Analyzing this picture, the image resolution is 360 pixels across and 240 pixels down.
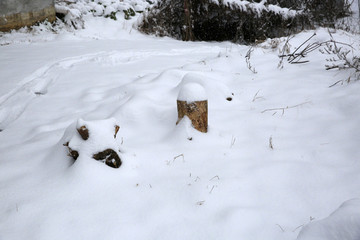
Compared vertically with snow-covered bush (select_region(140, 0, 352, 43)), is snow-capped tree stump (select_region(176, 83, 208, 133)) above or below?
below

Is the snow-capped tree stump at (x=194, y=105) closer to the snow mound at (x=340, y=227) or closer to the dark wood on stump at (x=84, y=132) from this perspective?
the dark wood on stump at (x=84, y=132)

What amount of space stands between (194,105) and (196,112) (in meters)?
0.06

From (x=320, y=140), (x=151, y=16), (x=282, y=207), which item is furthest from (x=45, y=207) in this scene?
(x=151, y=16)

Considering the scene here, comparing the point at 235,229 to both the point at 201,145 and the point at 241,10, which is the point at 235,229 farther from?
the point at 241,10

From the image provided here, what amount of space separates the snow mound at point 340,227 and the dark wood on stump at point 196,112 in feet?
4.14

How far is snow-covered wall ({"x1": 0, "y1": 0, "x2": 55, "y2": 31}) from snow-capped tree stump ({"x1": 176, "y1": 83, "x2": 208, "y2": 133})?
6083 millimetres

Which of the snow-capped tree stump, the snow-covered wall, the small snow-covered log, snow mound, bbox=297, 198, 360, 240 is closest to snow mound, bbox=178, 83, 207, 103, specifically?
the snow-capped tree stump

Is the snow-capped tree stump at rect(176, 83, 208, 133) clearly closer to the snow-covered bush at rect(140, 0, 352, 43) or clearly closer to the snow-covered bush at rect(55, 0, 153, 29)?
the snow-covered bush at rect(140, 0, 352, 43)

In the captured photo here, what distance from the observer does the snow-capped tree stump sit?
1936 mm

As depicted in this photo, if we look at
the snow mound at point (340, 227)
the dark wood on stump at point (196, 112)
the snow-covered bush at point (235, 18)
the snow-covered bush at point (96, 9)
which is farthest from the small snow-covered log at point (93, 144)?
the snow-covered bush at point (96, 9)

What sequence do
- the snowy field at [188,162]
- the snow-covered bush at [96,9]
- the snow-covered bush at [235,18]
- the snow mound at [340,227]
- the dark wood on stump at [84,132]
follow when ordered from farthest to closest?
the snow-covered bush at [96,9], the snow-covered bush at [235,18], the dark wood on stump at [84,132], the snowy field at [188,162], the snow mound at [340,227]

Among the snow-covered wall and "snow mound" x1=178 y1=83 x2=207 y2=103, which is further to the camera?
the snow-covered wall

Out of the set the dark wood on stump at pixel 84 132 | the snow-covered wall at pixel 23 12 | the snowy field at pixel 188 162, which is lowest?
the snowy field at pixel 188 162

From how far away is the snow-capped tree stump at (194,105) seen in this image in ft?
6.35
